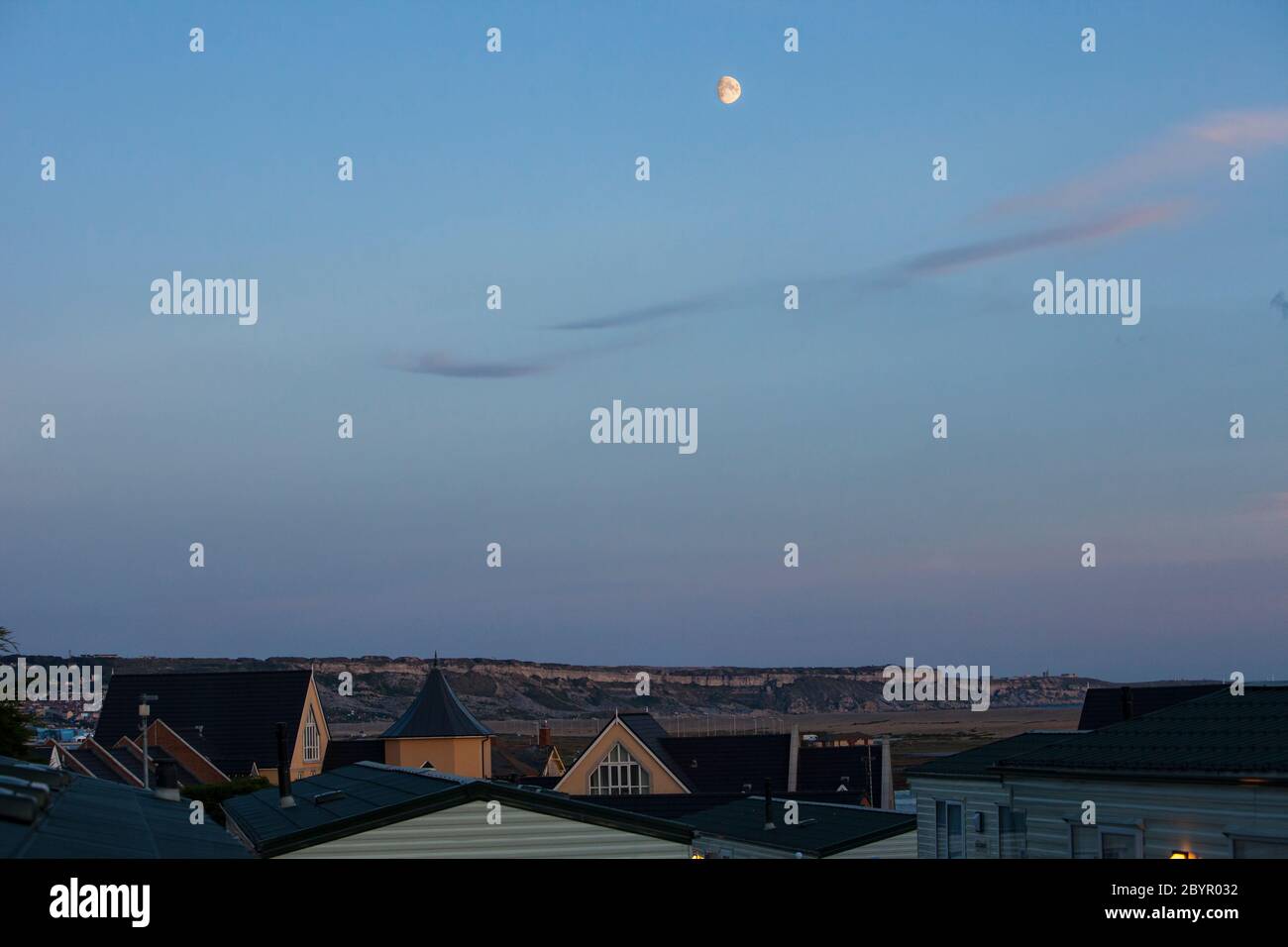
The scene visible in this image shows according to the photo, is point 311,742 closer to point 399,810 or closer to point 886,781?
point 886,781

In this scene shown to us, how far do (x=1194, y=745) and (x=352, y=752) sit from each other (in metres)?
61.6

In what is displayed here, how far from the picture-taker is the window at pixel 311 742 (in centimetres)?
7906

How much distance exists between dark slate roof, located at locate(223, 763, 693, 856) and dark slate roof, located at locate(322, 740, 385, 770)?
167ft

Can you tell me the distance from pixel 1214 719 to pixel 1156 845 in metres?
3.35

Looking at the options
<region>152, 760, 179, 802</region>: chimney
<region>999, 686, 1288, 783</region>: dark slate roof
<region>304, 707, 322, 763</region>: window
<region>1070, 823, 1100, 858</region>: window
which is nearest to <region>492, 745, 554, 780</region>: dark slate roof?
<region>304, 707, 322, 763</region>: window

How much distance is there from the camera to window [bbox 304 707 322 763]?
79.1 meters

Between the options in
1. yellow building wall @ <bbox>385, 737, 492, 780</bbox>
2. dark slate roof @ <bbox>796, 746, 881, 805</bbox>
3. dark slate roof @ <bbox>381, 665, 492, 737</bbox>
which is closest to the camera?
dark slate roof @ <bbox>796, 746, 881, 805</bbox>

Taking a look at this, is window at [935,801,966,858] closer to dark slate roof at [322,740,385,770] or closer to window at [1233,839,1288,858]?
window at [1233,839,1288,858]

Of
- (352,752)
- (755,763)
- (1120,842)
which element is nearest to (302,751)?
(352,752)

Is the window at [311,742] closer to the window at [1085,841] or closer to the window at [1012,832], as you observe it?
the window at [1012,832]

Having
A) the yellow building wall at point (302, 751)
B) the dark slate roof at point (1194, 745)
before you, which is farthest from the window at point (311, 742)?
the dark slate roof at point (1194, 745)
